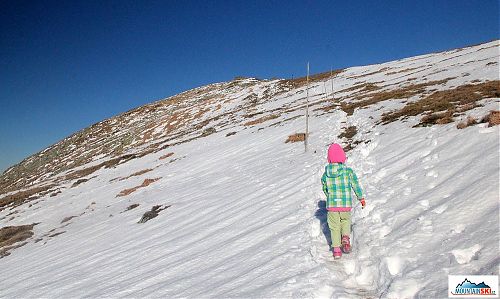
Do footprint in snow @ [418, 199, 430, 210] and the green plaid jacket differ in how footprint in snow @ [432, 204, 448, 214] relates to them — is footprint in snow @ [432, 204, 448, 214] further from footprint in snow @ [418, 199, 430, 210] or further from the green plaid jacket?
the green plaid jacket

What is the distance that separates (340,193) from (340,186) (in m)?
0.15

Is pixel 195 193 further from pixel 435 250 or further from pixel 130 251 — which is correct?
pixel 435 250

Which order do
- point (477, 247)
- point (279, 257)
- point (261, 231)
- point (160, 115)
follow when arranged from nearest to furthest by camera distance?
point (477, 247) → point (279, 257) → point (261, 231) → point (160, 115)

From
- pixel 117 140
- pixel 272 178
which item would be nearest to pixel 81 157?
pixel 117 140

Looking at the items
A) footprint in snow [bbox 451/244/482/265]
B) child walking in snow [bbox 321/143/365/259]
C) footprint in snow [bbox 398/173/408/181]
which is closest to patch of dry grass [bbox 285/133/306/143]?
footprint in snow [bbox 398/173/408/181]

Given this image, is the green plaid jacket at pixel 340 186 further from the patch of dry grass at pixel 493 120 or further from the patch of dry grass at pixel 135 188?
the patch of dry grass at pixel 135 188

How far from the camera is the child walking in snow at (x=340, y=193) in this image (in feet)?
23.7

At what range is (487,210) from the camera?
621cm

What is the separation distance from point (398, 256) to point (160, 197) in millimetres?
16522

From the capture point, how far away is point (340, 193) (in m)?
7.35

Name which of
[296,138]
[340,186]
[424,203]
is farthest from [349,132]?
[340,186]

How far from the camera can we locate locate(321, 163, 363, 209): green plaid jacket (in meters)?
7.31

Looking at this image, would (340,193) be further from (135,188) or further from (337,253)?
(135,188)

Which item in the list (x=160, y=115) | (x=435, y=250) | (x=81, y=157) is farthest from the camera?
(x=160, y=115)
